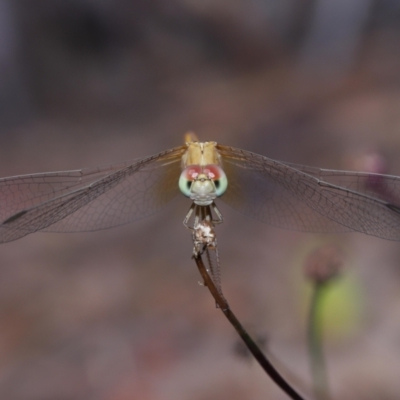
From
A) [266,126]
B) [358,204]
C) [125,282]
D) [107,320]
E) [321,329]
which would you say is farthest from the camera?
[266,126]

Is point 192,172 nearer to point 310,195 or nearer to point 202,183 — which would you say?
point 202,183

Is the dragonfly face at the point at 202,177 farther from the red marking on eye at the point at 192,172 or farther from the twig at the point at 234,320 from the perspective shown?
the twig at the point at 234,320

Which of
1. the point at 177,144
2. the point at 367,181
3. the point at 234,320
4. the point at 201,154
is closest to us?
the point at 234,320

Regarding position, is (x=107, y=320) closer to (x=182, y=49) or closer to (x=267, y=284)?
(x=267, y=284)

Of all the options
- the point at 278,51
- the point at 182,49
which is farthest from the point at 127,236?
the point at 278,51

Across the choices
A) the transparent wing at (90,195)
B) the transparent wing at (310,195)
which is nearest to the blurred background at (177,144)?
the transparent wing at (310,195)

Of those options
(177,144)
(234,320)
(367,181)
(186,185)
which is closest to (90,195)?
(186,185)
